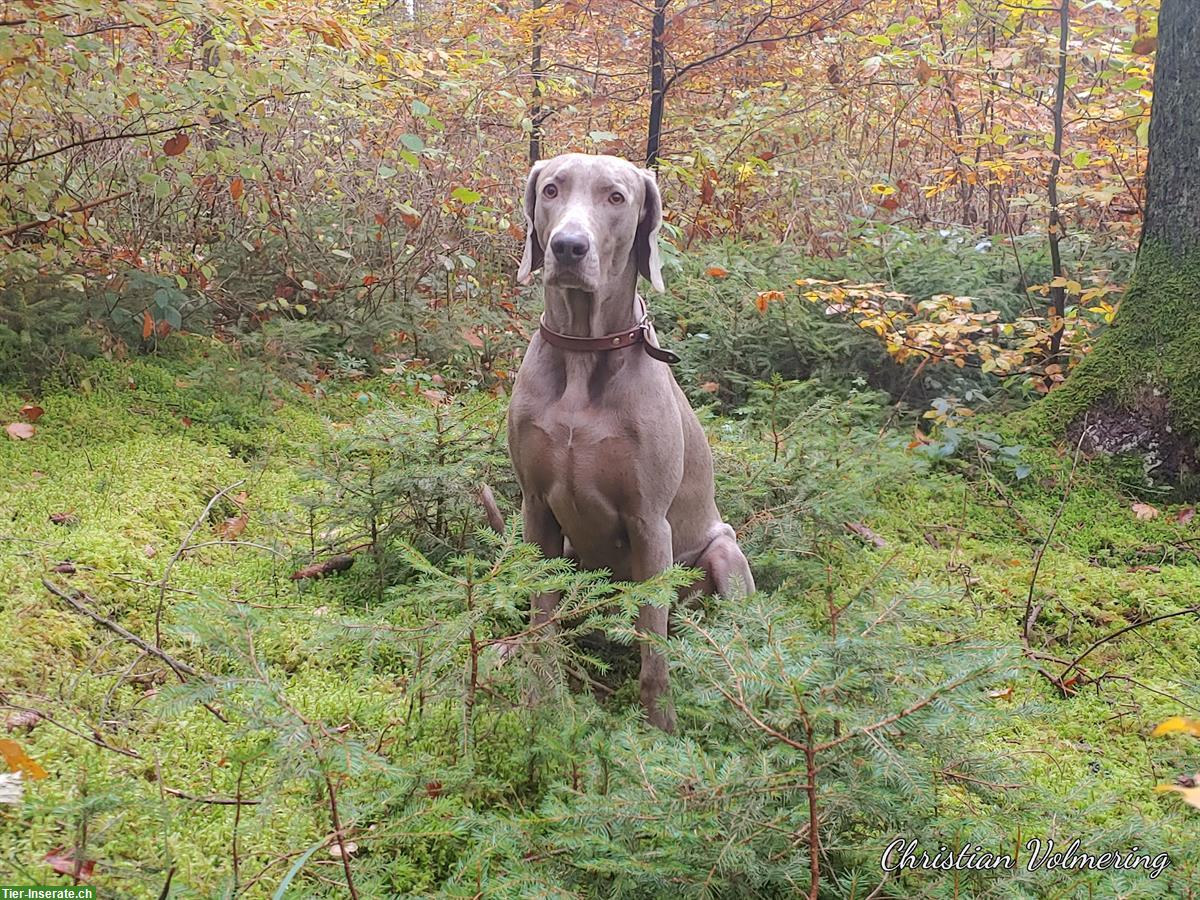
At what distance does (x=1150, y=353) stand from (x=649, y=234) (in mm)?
3878

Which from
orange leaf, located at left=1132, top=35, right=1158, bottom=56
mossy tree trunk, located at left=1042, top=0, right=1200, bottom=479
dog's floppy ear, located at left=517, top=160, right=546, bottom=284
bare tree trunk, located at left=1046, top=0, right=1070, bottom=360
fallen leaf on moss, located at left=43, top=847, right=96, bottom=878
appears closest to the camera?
fallen leaf on moss, located at left=43, top=847, right=96, bottom=878

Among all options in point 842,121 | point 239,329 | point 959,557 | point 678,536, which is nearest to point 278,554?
point 678,536

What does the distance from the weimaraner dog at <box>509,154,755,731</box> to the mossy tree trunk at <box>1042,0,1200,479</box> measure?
3.66 metres

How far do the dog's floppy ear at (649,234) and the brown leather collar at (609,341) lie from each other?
0.20 metres

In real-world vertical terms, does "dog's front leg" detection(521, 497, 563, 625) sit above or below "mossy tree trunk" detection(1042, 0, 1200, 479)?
below

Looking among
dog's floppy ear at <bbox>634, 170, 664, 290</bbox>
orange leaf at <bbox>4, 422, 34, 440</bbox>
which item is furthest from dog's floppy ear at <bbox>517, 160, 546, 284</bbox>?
orange leaf at <bbox>4, 422, 34, 440</bbox>

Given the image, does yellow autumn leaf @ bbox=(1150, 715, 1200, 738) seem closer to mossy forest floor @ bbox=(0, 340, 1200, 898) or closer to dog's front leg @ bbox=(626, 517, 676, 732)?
mossy forest floor @ bbox=(0, 340, 1200, 898)

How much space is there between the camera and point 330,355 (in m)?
6.82

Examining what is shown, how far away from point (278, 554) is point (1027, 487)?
4188mm

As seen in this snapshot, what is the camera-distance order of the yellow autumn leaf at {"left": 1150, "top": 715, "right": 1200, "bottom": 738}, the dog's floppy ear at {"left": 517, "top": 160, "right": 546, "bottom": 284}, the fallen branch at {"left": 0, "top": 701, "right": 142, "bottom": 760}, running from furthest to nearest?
the dog's floppy ear at {"left": 517, "top": 160, "right": 546, "bottom": 284} < the fallen branch at {"left": 0, "top": 701, "right": 142, "bottom": 760} < the yellow autumn leaf at {"left": 1150, "top": 715, "right": 1200, "bottom": 738}

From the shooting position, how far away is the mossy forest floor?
6.53ft

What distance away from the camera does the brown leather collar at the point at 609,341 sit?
302cm

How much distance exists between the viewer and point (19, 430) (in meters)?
4.61

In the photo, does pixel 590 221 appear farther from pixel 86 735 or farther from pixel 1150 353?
pixel 1150 353
